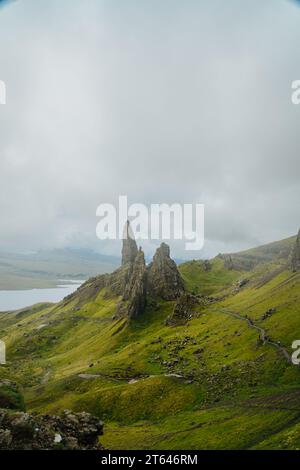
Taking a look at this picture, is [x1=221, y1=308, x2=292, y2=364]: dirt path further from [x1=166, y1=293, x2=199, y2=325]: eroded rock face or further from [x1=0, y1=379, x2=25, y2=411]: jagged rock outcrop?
[x1=0, y1=379, x2=25, y2=411]: jagged rock outcrop

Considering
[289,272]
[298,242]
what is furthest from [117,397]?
[298,242]

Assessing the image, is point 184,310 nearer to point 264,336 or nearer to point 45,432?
point 264,336

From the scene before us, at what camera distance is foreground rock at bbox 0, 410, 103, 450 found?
42.6m

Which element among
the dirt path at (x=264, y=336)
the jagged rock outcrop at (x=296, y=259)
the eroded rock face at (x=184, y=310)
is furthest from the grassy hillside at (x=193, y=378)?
the jagged rock outcrop at (x=296, y=259)

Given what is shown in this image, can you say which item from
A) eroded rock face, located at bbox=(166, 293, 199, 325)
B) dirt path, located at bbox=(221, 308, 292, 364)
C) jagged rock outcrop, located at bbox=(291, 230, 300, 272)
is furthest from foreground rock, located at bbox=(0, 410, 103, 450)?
jagged rock outcrop, located at bbox=(291, 230, 300, 272)

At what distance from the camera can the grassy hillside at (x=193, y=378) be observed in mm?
61812

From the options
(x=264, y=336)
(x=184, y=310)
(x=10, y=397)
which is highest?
(x=184, y=310)

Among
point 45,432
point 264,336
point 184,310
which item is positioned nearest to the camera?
point 45,432

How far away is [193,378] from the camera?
310ft

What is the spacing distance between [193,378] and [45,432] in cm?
5663

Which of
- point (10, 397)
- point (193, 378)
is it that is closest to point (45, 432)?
point (10, 397)

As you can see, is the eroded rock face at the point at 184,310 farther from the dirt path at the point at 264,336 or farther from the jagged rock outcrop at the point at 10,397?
the jagged rock outcrop at the point at 10,397

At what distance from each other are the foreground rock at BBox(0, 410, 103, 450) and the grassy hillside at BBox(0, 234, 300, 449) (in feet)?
53.9

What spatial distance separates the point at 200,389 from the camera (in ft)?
285
